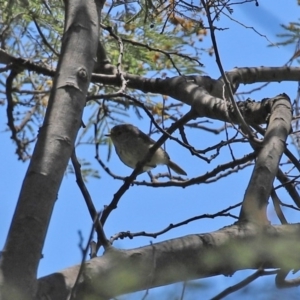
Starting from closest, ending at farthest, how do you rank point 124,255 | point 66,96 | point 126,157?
point 124,255
point 66,96
point 126,157

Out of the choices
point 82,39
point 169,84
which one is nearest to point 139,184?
point 169,84

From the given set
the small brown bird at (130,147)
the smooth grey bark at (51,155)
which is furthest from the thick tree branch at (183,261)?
the small brown bird at (130,147)

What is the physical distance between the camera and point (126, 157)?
18.4ft

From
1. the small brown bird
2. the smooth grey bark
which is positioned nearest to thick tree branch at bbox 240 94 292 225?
the smooth grey bark

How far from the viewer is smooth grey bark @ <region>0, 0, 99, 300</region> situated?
1914 millimetres

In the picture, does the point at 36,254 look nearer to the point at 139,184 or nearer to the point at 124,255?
the point at 124,255

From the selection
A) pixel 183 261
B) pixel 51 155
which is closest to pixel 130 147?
pixel 51 155

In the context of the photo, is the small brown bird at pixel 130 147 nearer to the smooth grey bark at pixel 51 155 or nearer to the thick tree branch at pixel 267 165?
the thick tree branch at pixel 267 165

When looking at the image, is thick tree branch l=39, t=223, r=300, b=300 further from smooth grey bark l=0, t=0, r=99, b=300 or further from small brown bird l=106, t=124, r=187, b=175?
small brown bird l=106, t=124, r=187, b=175

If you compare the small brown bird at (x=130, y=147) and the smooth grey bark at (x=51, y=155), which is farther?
the small brown bird at (x=130, y=147)

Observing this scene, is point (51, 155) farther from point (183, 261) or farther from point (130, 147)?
point (130, 147)

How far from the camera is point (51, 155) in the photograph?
7.22 feet

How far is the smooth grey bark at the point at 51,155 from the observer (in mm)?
1914

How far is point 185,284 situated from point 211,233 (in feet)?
2.23
